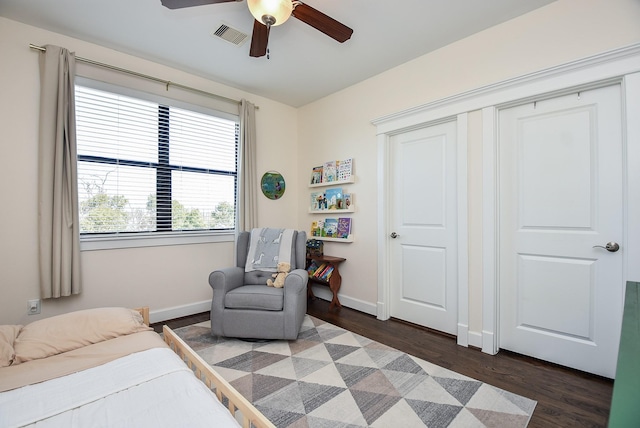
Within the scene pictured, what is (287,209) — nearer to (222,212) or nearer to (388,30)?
(222,212)

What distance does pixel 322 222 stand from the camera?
381 cm

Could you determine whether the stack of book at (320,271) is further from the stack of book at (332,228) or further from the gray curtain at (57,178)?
the gray curtain at (57,178)

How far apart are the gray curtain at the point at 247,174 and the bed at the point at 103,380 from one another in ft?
6.32

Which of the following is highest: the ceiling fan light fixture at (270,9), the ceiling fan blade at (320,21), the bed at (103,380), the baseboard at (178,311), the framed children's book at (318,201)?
the ceiling fan blade at (320,21)

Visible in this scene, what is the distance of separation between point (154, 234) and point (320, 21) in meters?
2.48

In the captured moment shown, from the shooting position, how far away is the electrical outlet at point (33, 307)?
2357mm

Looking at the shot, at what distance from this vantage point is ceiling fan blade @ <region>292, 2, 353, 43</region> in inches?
70.3

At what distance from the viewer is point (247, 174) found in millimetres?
3535

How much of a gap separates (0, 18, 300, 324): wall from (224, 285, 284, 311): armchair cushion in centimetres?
98

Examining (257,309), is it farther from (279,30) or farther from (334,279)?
(279,30)

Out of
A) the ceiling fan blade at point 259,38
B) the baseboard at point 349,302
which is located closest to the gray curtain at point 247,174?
the baseboard at point 349,302

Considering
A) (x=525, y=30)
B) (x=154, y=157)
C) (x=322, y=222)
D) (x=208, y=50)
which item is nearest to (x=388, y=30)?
(x=525, y=30)

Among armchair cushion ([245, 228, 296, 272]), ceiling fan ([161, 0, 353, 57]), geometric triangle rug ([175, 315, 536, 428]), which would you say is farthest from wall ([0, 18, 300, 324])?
ceiling fan ([161, 0, 353, 57])

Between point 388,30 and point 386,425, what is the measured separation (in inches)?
110
